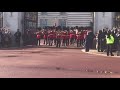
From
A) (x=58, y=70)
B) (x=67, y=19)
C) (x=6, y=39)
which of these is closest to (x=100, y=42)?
(x=6, y=39)

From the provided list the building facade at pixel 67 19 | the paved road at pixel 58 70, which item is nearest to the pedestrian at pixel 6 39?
the paved road at pixel 58 70

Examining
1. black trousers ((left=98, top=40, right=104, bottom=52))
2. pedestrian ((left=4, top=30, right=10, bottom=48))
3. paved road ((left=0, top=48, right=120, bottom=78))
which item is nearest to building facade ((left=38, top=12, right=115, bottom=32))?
pedestrian ((left=4, top=30, right=10, bottom=48))

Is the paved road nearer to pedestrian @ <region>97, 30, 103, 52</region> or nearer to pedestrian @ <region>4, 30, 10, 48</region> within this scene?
pedestrian @ <region>97, 30, 103, 52</region>

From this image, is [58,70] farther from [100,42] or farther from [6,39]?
[6,39]

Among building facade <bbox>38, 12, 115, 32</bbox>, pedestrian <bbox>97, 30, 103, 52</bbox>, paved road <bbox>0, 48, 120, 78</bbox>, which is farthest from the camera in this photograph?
building facade <bbox>38, 12, 115, 32</bbox>

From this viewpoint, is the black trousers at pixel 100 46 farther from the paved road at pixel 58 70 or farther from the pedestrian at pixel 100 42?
the paved road at pixel 58 70

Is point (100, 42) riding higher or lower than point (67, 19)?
lower

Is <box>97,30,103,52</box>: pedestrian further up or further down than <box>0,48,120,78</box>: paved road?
further up

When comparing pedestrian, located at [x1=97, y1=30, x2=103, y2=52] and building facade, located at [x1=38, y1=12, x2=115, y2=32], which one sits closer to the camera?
pedestrian, located at [x1=97, y1=30, x2=103, y2=52]

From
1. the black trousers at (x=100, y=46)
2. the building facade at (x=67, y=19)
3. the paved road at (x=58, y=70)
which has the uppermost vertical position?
the building facade at (x=67, y=19)

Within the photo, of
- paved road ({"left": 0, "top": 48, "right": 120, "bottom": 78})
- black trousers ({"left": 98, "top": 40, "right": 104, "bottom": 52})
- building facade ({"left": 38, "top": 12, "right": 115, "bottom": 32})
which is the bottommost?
paved road ({"left": 0, "top": 48, "right": 120, "bottom": 78})
